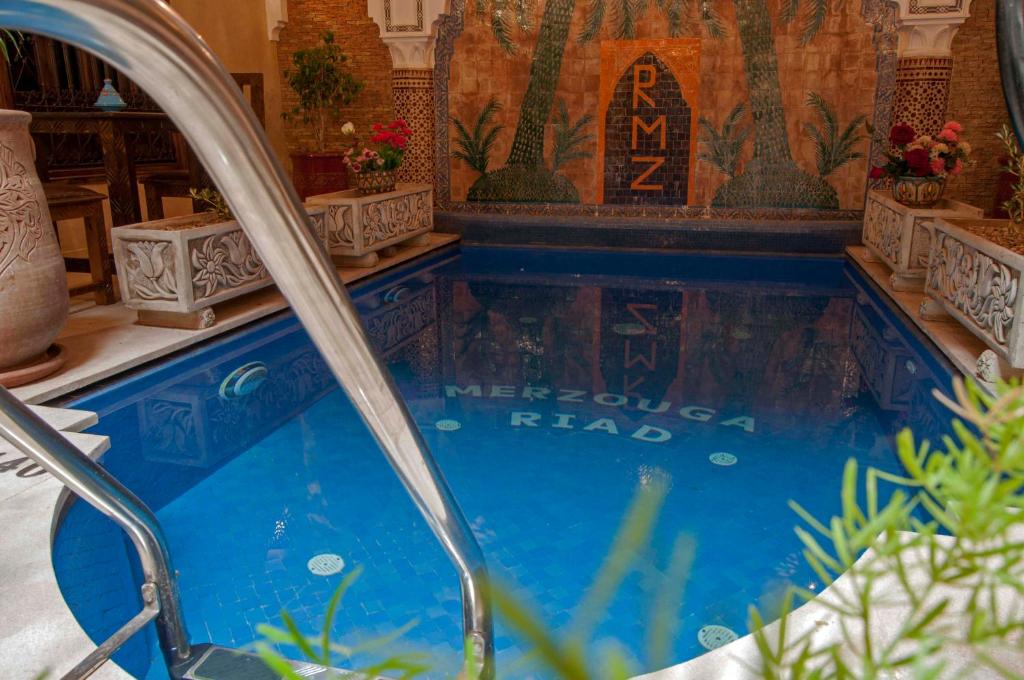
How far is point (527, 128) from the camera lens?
10086 millimetres

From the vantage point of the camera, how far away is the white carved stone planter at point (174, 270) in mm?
5027

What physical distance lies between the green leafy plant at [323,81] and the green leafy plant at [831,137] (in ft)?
19.5

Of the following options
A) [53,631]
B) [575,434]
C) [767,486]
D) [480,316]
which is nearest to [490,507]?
[575,434]

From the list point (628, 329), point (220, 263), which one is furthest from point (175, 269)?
point (628, 329)

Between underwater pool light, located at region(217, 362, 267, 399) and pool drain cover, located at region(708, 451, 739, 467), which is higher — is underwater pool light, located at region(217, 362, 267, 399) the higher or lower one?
the higher one

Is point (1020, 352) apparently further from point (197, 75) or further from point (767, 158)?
point (767, 158)

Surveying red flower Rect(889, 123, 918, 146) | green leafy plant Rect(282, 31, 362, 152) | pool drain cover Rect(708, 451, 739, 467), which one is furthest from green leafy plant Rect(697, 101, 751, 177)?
pool drain cover Rect(708, 451, 739, 467)

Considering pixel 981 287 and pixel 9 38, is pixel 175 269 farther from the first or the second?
pixel 981 287

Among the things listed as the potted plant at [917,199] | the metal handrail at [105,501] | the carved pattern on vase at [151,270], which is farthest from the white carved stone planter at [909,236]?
the metal handrail at [105,501]

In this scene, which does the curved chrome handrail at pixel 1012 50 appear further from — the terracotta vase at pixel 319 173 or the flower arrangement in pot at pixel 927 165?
the terracotta vase at pixel 319 173

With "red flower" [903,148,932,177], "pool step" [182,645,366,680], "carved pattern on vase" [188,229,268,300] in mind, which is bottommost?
"pool step" [182,645,366,680]

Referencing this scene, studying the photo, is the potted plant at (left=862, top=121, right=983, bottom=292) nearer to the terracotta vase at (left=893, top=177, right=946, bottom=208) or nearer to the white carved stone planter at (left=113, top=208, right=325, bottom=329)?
the terracotta vase at (left=893, top=177, right=946, bottom=208)

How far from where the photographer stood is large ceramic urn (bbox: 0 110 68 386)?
379 centimetres

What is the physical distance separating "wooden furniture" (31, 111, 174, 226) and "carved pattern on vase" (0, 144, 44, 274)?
1408 mm
